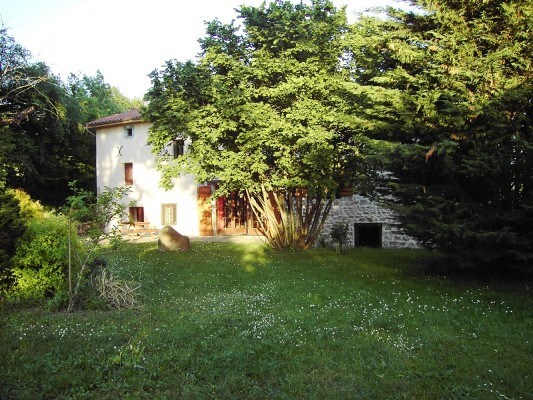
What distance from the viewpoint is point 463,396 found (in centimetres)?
378

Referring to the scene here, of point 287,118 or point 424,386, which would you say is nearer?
point 424,386

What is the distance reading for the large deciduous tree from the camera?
12.9 meters

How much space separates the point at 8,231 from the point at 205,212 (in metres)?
16.6

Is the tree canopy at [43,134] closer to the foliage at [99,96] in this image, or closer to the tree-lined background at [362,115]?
the tree-lined background at [362,115]

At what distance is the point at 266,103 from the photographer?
44.8 ft

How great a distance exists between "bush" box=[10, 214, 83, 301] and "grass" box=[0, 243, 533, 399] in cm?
57

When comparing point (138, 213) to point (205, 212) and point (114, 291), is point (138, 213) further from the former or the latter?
point (114, 291)

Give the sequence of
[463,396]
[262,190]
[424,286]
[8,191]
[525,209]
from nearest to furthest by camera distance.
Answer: [463,396] → [525,209] → [8,191] → [424,286] → [262,190]

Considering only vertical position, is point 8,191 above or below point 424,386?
above

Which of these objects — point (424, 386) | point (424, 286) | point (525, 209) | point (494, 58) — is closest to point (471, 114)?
point (494, 58)

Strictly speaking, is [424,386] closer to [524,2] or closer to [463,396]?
[463,396]

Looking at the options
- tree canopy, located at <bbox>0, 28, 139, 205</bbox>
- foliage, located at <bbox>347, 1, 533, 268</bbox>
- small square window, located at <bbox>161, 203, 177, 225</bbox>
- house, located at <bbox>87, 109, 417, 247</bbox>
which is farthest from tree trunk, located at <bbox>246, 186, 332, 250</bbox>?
small square window, located at <bbox>161, 203, 177, 225</bbox>

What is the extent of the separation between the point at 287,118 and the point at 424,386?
31.7 ft

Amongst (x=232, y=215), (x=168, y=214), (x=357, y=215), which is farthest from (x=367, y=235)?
(x=168, y=214)
